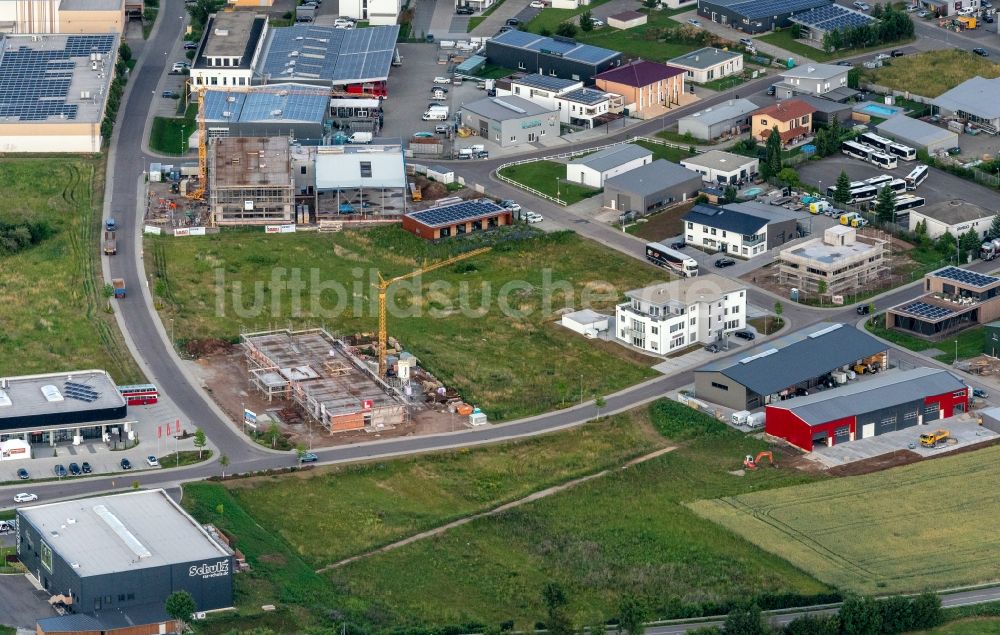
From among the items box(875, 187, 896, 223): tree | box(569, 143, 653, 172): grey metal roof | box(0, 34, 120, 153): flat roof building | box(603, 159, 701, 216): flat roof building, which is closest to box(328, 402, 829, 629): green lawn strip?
box(875, 187, 896, 223): tree

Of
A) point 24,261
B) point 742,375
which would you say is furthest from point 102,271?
point 742,375

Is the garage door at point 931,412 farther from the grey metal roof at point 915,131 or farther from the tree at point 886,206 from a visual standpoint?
the grey metal roof at point 915,131

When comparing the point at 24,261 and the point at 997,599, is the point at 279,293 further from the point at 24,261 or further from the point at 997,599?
the point at 997,599

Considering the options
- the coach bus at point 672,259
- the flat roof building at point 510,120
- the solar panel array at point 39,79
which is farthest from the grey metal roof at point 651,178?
the solar panel array at point 39,79

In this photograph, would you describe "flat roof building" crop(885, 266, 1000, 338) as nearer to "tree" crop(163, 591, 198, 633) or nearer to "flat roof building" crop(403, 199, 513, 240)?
"flat roof building" crop(403, 199, 513, 240)

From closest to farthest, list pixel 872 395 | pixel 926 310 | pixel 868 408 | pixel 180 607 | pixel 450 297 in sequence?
pixel 180 607, pixel 868 408, pixel 872 395, pixel 926 310, pixel 450 297

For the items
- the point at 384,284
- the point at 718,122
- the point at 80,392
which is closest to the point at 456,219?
the point at 384,284

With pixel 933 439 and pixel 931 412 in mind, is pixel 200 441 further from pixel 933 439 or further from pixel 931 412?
pixel 931 412
